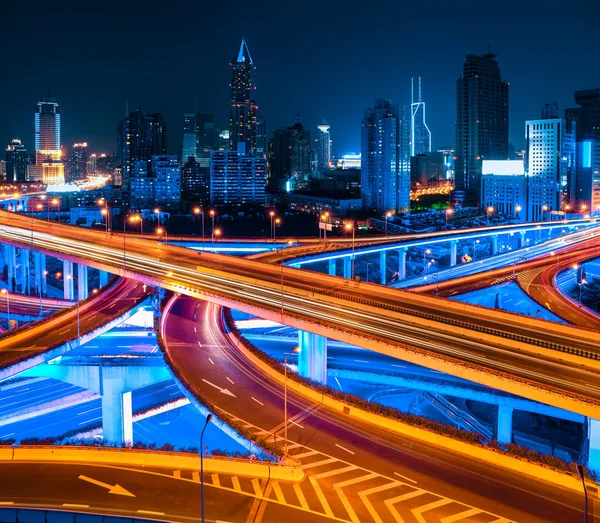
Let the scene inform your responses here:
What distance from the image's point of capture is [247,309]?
26172 millimetres

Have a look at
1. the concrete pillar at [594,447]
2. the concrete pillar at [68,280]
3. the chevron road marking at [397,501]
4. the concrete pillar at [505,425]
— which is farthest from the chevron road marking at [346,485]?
the concrete pillar at [68,280]

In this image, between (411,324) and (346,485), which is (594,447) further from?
(411,324)

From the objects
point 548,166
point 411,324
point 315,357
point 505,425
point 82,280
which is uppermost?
point 548,166

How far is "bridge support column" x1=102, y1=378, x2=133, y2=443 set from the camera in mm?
28125

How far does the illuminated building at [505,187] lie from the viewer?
10694cm

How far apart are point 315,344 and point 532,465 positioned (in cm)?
1066

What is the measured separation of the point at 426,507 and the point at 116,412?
690 inches

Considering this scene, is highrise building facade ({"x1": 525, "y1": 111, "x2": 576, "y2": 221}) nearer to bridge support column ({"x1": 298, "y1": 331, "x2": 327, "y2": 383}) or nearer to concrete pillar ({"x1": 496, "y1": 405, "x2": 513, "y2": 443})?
concrete pillar ({"x1": 496, "y1": 405, "x2": 513, "y2": 443})

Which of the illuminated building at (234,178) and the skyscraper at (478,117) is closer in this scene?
the illuminated building at (234,178)

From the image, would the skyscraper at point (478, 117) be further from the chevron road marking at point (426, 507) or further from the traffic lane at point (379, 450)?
the chevron road marking at point (426, 507)

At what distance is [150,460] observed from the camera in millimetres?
16844

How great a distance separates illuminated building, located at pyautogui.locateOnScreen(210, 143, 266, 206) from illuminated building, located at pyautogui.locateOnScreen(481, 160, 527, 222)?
38.5 metres

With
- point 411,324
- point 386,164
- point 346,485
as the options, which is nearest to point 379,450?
point 346,485

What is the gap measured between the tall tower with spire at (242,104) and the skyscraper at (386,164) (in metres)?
53.0
